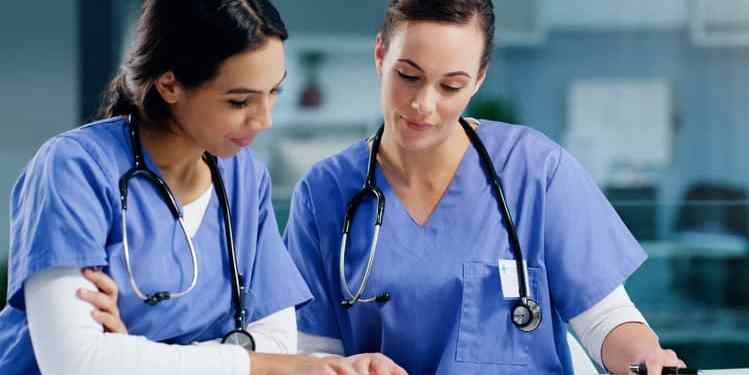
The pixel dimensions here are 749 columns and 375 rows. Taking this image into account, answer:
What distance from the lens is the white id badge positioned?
1596 mm

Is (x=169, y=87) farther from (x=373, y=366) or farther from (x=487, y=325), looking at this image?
(x=487, y=325)

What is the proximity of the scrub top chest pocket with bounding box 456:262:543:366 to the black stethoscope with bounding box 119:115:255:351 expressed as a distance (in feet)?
1.15

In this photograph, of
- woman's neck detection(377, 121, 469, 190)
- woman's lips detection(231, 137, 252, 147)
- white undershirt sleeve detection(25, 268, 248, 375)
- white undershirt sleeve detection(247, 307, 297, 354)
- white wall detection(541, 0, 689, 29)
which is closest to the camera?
white undershirt sleeve detection(25, 268, 248, 375)

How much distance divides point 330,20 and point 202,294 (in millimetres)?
3043

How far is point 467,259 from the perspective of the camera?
1.62 meters

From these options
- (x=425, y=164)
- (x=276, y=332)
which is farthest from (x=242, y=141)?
(x=425, y=164)

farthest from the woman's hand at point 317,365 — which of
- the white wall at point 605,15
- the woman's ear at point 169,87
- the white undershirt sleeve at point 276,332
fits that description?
the white wall at point 605,15

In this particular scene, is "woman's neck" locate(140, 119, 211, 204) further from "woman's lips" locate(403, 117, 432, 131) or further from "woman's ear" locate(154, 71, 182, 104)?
"woman's lips" locate(403, 117, 432, 131)

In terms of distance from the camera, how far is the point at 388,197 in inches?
66.4

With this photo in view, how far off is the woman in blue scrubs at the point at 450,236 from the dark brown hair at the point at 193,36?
11.1 inches

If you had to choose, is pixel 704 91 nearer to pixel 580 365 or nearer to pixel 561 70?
pixel 561 70

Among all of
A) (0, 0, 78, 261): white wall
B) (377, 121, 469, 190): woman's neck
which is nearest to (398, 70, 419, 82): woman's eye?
(377, 121, 469, 190): woman's neck

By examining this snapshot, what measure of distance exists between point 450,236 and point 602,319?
26 cm

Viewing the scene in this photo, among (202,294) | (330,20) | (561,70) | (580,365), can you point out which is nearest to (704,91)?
(561,70)
